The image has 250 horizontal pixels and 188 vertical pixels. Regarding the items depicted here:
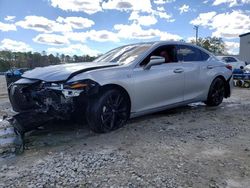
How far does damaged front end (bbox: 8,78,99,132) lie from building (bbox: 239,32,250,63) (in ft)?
147

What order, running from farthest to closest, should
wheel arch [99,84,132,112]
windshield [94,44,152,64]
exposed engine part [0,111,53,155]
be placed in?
windshield [94,44,152,64]
wheel arch [99,84,132,112]
exposed engine part [0,111,53,155]

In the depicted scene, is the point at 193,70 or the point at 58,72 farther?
the point at 193,70

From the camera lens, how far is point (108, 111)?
4.83 meters

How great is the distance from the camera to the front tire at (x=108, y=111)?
15.2 ft

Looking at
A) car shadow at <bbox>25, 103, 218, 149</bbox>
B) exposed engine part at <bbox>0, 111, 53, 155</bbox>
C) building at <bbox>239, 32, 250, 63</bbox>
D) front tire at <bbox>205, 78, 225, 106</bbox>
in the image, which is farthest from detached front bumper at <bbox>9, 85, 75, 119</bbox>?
building at <bbox>239, 32, 250, 63</bbox>

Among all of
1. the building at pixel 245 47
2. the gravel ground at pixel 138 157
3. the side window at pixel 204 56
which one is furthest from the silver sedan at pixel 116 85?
the building at pixel 245 47

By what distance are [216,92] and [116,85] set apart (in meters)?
3.30

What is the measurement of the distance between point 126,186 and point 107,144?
140 cm

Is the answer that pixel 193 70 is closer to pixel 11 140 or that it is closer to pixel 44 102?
pixel 44 102

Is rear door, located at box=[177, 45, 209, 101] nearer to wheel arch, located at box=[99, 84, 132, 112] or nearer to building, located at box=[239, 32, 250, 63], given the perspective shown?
wheel arch, located at box=[99, 84, 132, 112]

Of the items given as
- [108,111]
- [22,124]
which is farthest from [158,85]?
[22,124]

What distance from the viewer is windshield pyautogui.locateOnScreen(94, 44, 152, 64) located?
5.54 m

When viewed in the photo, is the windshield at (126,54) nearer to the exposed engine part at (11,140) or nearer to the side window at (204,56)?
the side window at (204,56)

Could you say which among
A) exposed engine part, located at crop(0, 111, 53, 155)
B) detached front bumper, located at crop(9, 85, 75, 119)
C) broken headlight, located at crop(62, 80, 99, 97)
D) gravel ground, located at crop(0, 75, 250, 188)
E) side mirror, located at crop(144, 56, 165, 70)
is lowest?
gravel ground, located at crop(0, 75, 250, 188)
